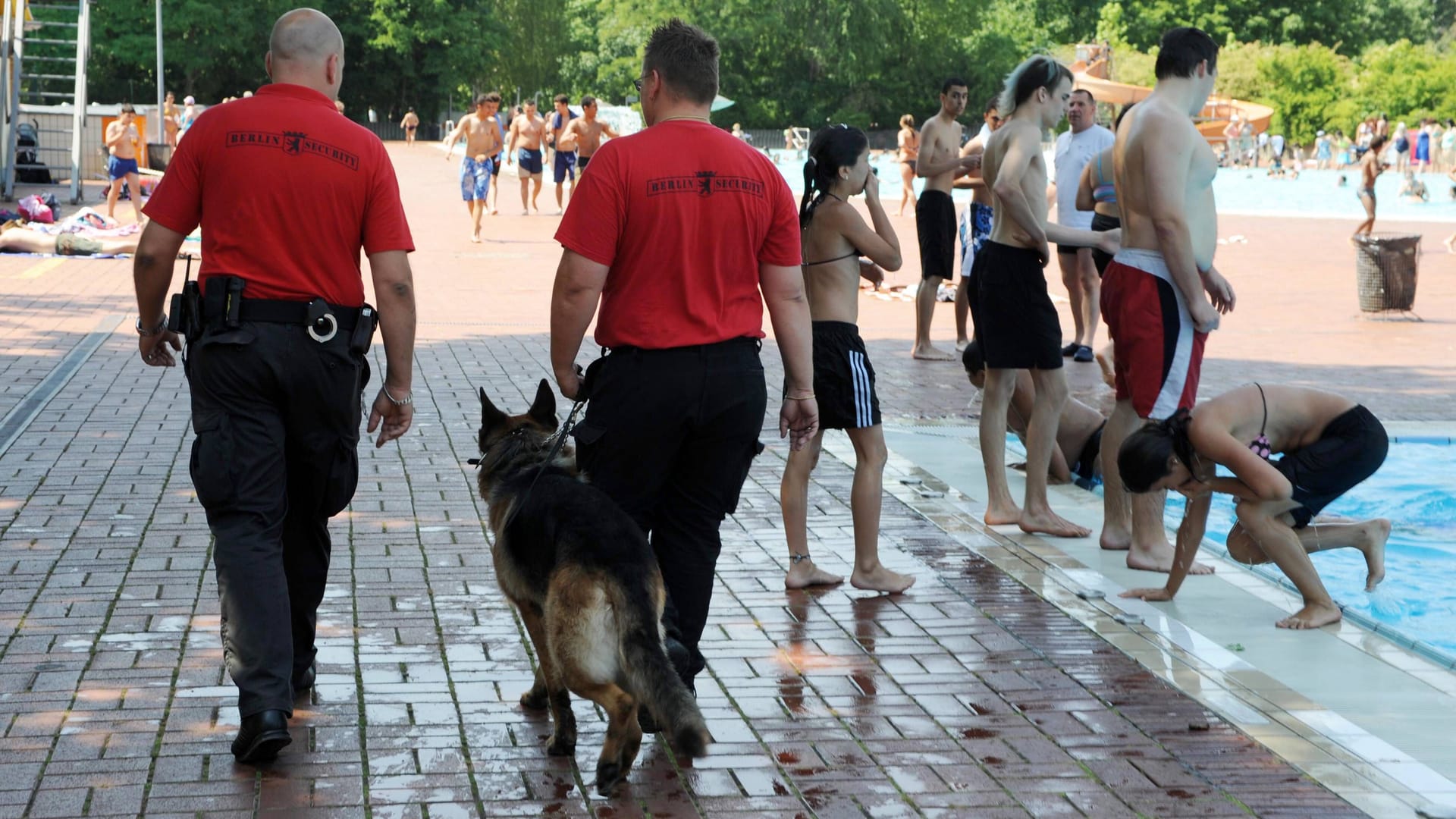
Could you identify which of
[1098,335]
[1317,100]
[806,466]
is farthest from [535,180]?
[1317,100]

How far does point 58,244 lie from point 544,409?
16104 millimetres

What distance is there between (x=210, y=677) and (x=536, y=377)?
5797mm

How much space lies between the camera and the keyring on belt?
156 inches

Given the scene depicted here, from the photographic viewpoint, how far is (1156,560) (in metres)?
6.25

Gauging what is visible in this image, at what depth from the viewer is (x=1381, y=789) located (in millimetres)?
3918

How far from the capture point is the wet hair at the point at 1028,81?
260 inches

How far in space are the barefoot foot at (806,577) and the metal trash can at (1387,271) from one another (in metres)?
10.7

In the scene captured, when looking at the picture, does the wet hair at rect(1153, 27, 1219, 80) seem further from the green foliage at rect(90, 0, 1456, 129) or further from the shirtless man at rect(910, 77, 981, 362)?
the green foliage at rect(90, 0, 1456, 129)

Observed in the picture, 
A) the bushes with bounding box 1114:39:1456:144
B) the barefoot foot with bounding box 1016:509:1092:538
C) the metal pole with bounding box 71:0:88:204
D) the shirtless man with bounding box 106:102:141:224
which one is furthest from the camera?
the bushes with bounding box 1114:39:1456:144

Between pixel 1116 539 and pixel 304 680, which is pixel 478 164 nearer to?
pixel 1116 539

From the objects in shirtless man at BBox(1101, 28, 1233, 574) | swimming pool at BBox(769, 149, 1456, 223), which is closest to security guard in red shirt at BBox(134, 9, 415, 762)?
shirtless man at BBox(1101, 28, 1233, 574)

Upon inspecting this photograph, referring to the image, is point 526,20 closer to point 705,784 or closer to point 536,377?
point 536,377

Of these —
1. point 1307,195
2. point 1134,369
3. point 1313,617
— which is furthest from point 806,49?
point 1313,617

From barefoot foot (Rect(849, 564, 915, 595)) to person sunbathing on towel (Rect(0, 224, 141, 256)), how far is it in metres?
14.8
